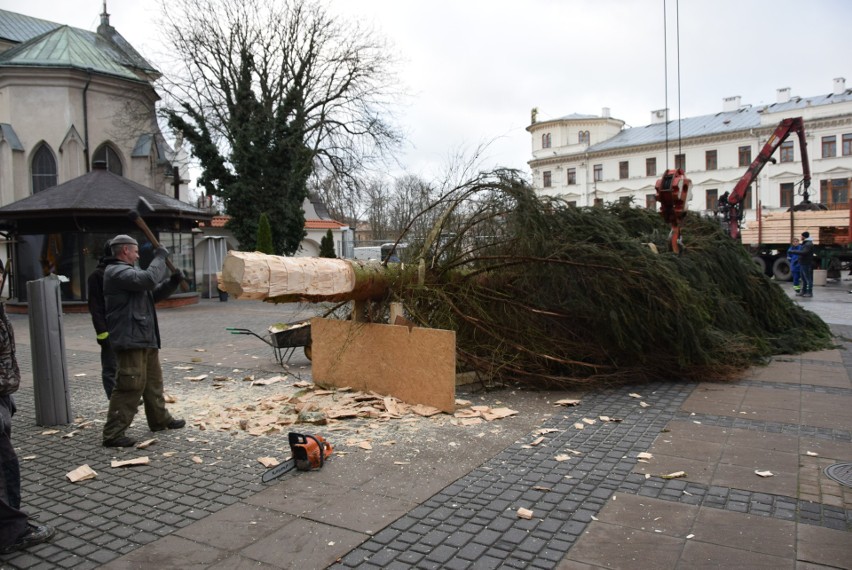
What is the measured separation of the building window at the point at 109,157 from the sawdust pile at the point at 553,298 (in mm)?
27322

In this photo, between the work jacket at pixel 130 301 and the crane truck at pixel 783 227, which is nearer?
the work jacket at pixel 130 301

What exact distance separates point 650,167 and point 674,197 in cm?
5781

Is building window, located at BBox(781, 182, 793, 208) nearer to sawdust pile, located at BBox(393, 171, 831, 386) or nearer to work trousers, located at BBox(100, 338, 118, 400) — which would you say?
sawdust pile, located at BBox(393, 171, 831, 386)

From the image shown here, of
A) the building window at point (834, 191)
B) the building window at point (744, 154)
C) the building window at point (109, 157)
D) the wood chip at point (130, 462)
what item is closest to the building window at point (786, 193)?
the building window at point (834, 191)

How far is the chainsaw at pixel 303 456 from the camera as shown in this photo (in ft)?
15.5

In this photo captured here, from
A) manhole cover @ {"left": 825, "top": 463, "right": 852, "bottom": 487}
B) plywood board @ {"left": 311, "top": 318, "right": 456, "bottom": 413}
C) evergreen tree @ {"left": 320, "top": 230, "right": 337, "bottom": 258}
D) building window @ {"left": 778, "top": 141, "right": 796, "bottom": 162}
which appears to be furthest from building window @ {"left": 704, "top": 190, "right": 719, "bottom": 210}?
manhole cover @ {"left": 825, "top": 463, "right": 852, "bottom": 487}

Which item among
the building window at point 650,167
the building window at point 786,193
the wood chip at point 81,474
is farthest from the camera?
the building window at point 650,167

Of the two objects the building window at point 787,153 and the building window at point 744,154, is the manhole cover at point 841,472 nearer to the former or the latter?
the building window at point 787,153

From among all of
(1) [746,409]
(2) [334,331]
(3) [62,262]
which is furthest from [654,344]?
(3) [62,262]

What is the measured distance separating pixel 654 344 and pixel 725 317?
5.68ft

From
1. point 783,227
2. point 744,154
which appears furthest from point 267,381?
point 744,154

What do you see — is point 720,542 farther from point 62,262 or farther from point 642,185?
point 642,185

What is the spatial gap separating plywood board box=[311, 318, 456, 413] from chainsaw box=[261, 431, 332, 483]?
1755 millimetres

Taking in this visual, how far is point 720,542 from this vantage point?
11.5 feet
